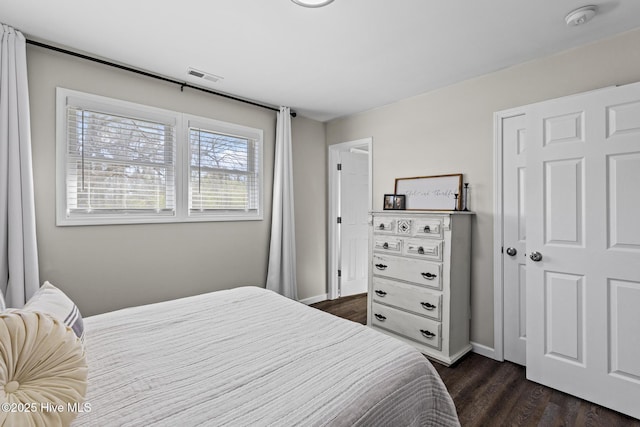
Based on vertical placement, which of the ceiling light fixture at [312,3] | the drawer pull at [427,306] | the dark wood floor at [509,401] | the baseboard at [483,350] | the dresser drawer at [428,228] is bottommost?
the dark wood floor at [509,401]

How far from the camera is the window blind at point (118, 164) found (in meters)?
2.38

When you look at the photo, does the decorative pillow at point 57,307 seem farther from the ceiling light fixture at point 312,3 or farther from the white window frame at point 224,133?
the ceiling light fixture at point 312,3

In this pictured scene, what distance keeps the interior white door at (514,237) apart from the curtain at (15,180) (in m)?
3.60

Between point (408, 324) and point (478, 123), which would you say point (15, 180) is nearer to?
point (408, 324)

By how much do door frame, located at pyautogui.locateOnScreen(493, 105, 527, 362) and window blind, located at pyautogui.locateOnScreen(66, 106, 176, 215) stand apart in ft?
9.60

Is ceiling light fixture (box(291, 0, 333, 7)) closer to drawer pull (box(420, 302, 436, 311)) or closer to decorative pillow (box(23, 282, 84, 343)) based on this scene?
decorative pillow (box(23, 282, 84, 343))

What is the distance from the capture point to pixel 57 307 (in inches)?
48.1

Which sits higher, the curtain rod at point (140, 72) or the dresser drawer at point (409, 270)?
the curtain rod at point (140, 72)

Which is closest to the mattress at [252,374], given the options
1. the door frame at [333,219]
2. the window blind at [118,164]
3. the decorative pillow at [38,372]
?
the decorative pillow at [38,372]

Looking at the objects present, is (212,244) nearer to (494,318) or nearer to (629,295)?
(494,318)

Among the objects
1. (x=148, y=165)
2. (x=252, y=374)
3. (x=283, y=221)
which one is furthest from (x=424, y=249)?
(x=148, y=165)

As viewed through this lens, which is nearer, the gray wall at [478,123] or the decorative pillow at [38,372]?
the decorative pillow at [38,372]

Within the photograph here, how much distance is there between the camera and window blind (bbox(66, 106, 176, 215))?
7.79ft

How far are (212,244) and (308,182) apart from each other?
1.49m
